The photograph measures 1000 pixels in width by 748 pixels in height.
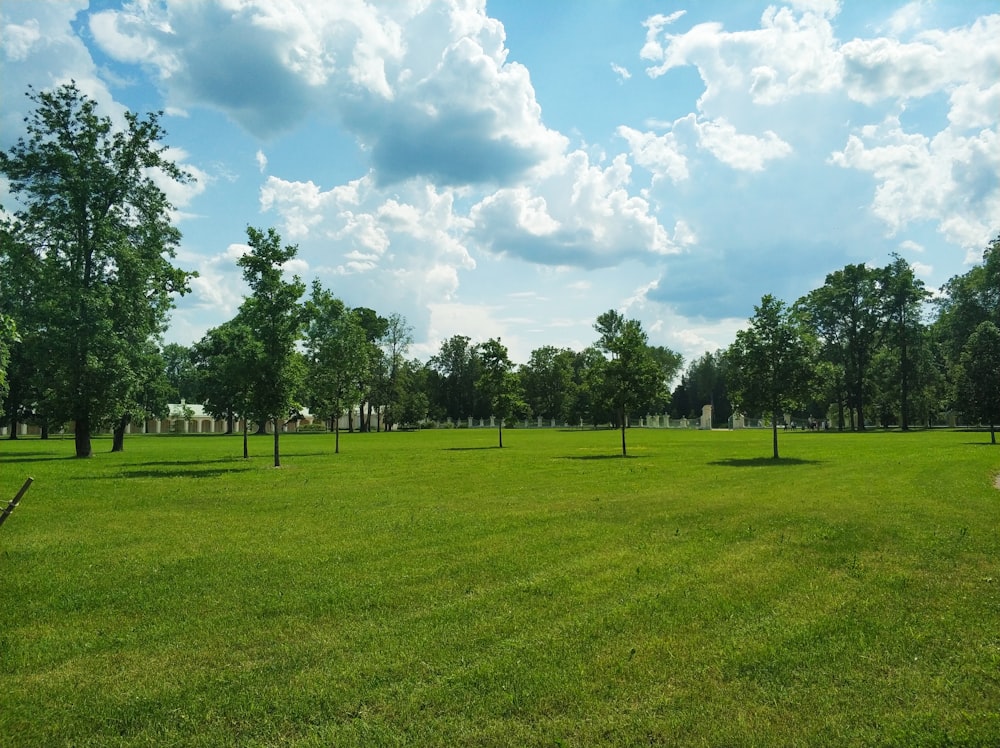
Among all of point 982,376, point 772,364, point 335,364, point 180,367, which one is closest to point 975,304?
point 982,376

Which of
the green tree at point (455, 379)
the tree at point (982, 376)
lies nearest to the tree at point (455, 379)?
the green tree at point (455, 379)

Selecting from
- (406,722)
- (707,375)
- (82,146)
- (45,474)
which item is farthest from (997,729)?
(707,375)

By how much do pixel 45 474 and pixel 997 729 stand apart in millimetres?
26029

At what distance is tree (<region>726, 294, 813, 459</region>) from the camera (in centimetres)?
3027

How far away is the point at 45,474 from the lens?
22.6m

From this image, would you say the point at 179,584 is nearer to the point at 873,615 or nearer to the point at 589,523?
the point at 589,523

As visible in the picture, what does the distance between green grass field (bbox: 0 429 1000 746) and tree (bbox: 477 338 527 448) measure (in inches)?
1348

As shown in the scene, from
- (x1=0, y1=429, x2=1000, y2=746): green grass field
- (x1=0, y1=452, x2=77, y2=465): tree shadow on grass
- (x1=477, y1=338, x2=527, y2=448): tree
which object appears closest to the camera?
(x1=0, y1=429, x2=1000, y2=746): green grass field

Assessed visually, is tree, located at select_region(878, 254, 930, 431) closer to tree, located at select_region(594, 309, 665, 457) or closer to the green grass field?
tree, located at select_region(594, 309, 665, 457)

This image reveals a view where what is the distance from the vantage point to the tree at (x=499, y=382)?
49.0 metres

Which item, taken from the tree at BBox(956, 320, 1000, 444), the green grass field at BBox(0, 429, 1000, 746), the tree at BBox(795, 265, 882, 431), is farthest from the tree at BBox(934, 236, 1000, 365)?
the green grass field at BBox(0, 429, 1000, 746)

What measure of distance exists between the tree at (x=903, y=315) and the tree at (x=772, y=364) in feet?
169

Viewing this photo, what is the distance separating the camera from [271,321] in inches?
1032

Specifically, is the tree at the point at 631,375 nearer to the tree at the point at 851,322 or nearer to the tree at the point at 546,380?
the tree at the point at 851,322
